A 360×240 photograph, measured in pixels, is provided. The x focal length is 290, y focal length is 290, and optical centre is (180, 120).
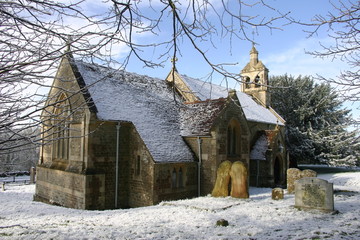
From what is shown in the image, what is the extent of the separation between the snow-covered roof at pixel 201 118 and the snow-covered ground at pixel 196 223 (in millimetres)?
5468

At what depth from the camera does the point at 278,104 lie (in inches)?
1555

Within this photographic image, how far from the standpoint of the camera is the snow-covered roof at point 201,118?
17441mm

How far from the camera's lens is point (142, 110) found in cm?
1764

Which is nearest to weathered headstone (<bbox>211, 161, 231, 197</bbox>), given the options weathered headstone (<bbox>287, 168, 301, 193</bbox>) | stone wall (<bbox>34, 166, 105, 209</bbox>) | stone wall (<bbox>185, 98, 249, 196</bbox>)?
stone wall (<bbox>185, 98, 249, 196</bbox>)

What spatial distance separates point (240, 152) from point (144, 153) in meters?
7.13

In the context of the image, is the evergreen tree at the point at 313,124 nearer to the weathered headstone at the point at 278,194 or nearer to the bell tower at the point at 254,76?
the bell tower at the point at 254,76

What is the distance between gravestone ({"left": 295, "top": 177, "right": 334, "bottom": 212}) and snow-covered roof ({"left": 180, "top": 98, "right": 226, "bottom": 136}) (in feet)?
22.3

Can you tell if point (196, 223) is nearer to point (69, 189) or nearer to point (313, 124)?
point (69, 189)

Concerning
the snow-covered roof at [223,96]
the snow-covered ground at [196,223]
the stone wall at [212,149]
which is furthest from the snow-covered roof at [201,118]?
the snow-covered ground at [196,223]

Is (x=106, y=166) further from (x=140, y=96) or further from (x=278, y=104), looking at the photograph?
(x=278, y=104)

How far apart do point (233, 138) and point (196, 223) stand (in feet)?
35.4

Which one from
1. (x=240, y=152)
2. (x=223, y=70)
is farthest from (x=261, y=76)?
(x=223, y=70)

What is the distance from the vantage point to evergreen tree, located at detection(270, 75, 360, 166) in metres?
33.7

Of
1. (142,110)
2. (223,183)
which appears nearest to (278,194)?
(223,183)
